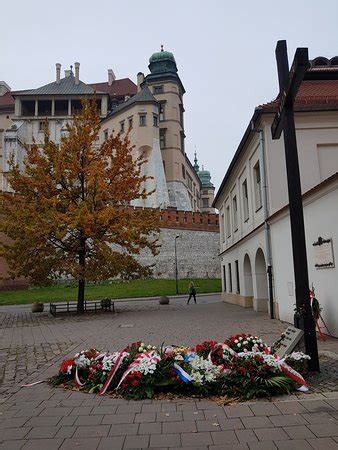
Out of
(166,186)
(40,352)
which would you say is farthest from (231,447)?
(166,186)

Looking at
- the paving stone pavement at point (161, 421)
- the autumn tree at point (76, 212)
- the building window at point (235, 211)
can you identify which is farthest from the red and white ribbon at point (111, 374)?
the building window at point (235, 211)

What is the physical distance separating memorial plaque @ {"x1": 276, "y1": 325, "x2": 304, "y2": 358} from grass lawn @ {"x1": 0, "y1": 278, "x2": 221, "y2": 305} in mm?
28923

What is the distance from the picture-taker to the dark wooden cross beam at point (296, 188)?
6.73 metres

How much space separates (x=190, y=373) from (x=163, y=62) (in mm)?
78022

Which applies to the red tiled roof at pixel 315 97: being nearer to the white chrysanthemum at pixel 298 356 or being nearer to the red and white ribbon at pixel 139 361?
the white chrysanthemum at pixel 298 356

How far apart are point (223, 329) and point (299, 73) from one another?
8641 mm

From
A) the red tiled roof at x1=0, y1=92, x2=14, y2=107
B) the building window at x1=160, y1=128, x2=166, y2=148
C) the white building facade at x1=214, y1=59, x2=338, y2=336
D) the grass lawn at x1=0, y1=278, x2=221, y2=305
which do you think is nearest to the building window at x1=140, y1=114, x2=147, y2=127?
the building window at x1=160, y1=128, x2=166, y2=148

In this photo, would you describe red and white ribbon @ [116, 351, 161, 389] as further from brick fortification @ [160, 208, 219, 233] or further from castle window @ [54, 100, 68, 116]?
castle window @ [54, 100, 68, 116]

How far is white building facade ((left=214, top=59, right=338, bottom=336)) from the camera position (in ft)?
37.8

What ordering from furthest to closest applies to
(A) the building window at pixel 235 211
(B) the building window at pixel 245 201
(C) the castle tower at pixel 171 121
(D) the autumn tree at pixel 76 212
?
(C) the castle tower at pixel 171 121 < (A) the building window at pixel 235 211 < (B) the building window at pixel 245 201 < (D) the autumn tree at pixel 76 212

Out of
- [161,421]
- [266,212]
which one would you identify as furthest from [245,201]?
[161,421]

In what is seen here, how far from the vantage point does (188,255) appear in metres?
55.7

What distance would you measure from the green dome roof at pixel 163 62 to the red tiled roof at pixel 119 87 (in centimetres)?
571

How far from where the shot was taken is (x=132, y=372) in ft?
19.7
